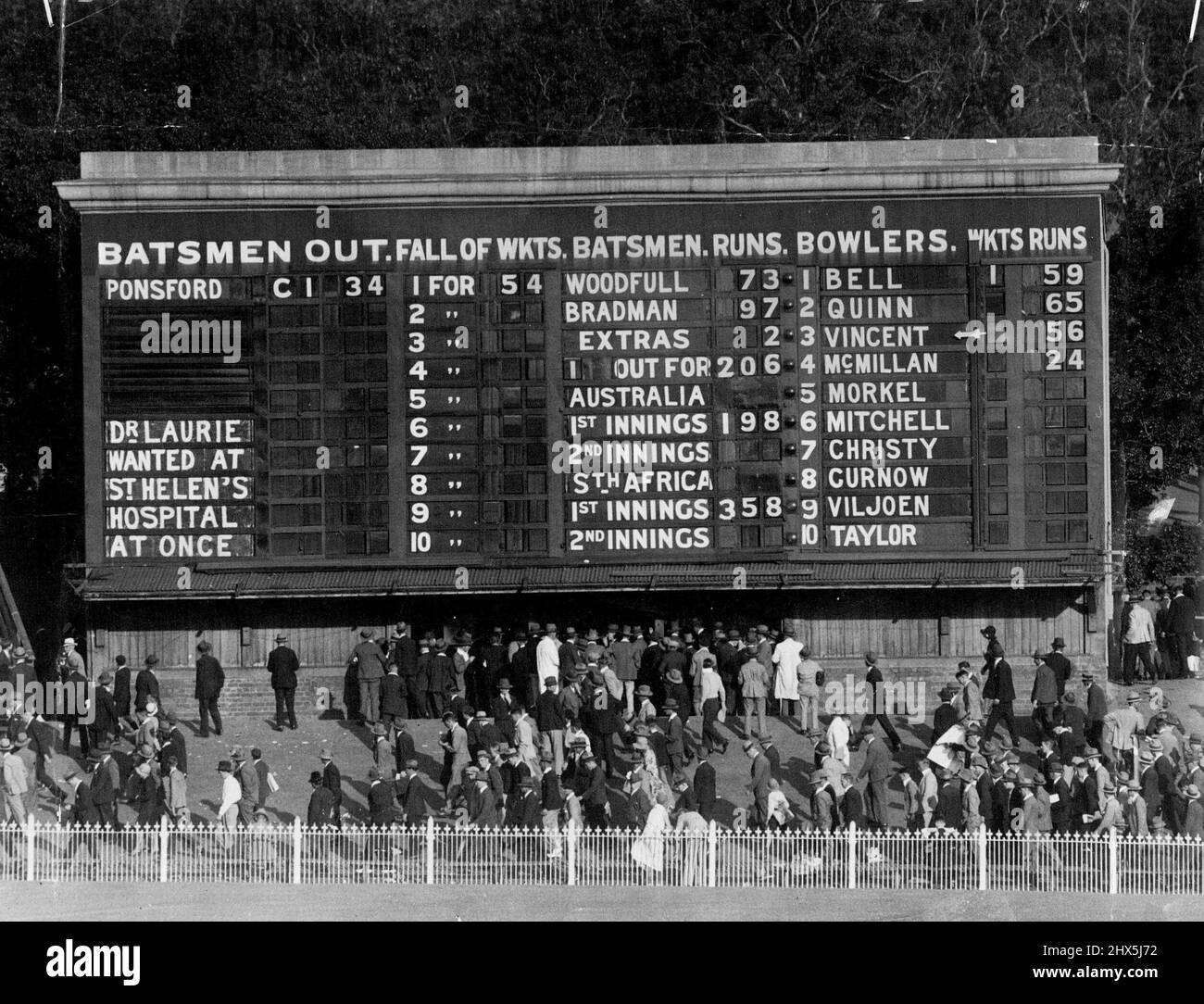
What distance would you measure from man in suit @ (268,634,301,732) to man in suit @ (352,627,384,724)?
94cm

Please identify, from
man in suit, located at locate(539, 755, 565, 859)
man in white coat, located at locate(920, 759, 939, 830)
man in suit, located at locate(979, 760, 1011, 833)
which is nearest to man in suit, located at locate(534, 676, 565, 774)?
man in suit, located at locate(539, 755, 565, 859)

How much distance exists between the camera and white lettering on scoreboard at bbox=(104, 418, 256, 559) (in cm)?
3516

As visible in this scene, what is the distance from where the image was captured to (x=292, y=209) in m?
35.3

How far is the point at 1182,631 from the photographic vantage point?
3688cm

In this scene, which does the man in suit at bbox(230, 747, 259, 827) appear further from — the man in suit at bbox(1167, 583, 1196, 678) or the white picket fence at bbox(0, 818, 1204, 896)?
the man in suit at bbox(1167, 583, 1196, 678)

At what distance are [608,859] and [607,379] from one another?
9188 mm

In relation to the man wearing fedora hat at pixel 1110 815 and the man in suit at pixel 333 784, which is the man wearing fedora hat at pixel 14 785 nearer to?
the man in suit at pixel 333 784

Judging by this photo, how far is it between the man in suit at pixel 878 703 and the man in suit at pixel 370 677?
6769 millimetres

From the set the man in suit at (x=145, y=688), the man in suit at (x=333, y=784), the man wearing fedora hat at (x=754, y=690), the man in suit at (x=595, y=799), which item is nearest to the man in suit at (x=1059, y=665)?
the man wearing fedora hat at (x=754, y=690)

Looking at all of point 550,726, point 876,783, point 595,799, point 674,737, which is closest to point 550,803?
point 595,799

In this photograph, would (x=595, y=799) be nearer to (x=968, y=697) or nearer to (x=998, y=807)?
(x=998, y=807)

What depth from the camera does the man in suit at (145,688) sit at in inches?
1297
